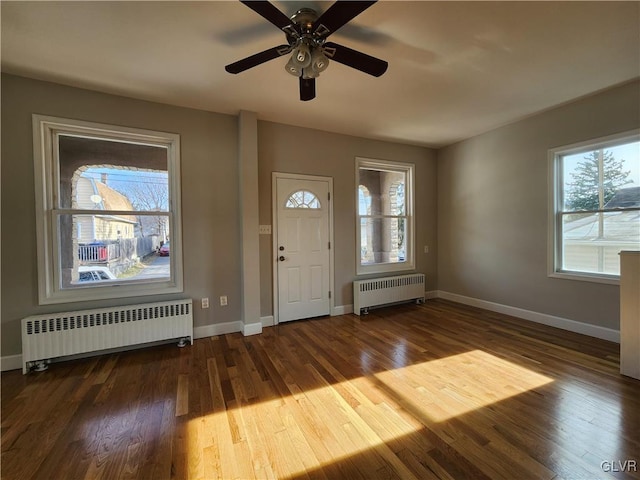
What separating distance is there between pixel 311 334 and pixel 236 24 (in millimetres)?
3108

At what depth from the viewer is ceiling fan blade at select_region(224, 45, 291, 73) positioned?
6.03 ft

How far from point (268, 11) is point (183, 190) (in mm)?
2255

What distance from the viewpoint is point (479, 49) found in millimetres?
2256

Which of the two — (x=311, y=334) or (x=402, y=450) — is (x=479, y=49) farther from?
(x=311, y=334)

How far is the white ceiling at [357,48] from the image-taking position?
73.3 inches

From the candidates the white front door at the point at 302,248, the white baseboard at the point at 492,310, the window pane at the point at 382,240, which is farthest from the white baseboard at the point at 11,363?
the window pane at the point at 382,240

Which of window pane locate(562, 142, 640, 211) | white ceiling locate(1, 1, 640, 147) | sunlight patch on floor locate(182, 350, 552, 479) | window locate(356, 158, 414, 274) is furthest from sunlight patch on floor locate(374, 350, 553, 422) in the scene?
white ceiling locate(1, 1, 640, 147)

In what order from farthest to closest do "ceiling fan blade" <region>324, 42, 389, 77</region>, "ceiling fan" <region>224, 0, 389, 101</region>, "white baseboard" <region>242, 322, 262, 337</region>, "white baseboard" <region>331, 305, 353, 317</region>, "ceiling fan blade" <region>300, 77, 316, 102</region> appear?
"white baseboard" <region>331, 305, 353, 317</region> → "white baseboard" <region>242, 322, 262, 337</region> → "ceiling fan blade" <region>300, 77, 316, 102</region> → "ceiling fan blade" <region>324, 42, 389, 77</region> → "ceiling fan" <region>224, 0, 389, 101</region>

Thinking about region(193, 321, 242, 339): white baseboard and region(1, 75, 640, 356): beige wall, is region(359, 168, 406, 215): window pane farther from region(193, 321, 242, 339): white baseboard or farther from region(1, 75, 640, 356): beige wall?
region(193, 321, 242, 339): white baseboard

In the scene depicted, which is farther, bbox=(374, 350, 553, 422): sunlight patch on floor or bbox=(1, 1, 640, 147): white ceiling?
bbox=(374, 350, 553, 422): sunlight patch on floor

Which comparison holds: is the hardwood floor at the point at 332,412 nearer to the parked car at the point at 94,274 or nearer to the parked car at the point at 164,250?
the parked car at the point at 94,274

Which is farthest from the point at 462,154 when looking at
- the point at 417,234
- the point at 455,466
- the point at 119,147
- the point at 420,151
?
the point at 119,147

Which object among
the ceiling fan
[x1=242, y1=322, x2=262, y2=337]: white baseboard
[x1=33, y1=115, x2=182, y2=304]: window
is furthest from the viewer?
[x1=242, y1=322, x2=262, y2=337]: white baseboard

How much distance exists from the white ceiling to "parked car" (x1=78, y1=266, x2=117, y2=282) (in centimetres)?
186
